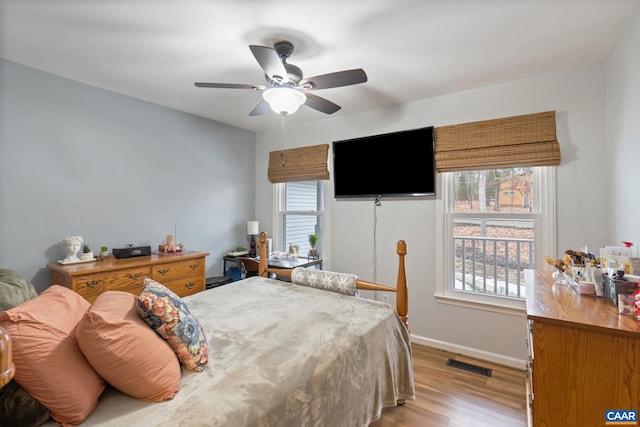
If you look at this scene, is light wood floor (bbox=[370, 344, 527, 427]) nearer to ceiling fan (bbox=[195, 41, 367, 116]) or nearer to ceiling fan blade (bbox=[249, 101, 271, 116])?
ceiling fan (bbox=[195, 41, 367, 116])

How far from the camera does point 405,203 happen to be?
3188 mm

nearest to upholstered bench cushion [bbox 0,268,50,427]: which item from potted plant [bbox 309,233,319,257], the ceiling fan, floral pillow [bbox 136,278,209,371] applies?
floral pillow [bbox 136,278,209,371]

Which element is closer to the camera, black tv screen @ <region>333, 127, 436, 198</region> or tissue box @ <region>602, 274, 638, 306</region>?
tissue box @ <region>602, 274, 638, 306</region>

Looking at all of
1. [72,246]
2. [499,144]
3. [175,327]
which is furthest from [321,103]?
[72,246]

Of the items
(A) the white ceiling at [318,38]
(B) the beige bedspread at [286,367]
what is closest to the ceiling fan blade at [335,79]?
(A) the white ceiling at [318,38]

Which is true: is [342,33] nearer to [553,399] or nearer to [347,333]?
[347,333]

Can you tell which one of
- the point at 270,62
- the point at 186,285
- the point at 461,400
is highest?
the point at 270,62

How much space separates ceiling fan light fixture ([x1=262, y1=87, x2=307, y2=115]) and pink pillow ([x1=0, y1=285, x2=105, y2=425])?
1.62 m

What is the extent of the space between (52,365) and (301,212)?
10.7 ft

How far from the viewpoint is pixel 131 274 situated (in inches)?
103

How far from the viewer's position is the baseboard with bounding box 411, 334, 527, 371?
8.52ft

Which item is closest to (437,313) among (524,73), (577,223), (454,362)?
(454,362)

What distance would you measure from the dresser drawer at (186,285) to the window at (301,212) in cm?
134

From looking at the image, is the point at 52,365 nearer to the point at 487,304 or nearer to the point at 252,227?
the point at 487,304
